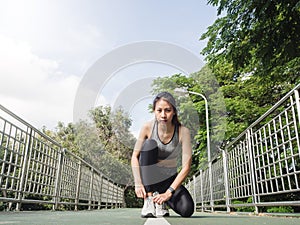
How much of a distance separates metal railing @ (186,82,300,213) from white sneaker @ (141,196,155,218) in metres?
1.07

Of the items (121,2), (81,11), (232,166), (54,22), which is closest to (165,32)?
(121,2)

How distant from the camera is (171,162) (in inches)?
103

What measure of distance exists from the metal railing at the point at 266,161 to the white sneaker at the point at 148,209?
1.07 metres

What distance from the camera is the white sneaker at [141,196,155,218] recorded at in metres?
2.18

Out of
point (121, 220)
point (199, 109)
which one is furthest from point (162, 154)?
point (199, 109)

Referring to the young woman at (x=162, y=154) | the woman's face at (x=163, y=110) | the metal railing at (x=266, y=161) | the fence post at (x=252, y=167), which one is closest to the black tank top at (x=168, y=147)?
the young woman at (x=162, y=154)

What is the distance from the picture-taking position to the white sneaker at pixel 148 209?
7.16 feet

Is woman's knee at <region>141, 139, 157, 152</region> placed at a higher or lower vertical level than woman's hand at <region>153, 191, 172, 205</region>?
higher

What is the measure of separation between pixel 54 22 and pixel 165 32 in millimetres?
4240

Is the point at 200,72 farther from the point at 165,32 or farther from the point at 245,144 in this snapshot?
the point at 245,144

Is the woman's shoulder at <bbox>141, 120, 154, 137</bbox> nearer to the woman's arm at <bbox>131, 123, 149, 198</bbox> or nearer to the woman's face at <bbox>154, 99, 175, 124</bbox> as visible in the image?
the woman's arm at <bbox>131, 123, 149, 198</bbox>

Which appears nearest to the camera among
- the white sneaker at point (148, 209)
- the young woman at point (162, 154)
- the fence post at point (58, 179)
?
the white sneaker at point (148, 209)

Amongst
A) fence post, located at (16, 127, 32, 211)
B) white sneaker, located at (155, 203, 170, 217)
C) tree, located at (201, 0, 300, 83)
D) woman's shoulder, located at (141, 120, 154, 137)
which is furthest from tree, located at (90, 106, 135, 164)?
white sneaker, located at (155, 203, 170, 217)

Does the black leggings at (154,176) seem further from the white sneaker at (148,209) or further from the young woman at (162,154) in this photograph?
the white sneaker at (148,209)
